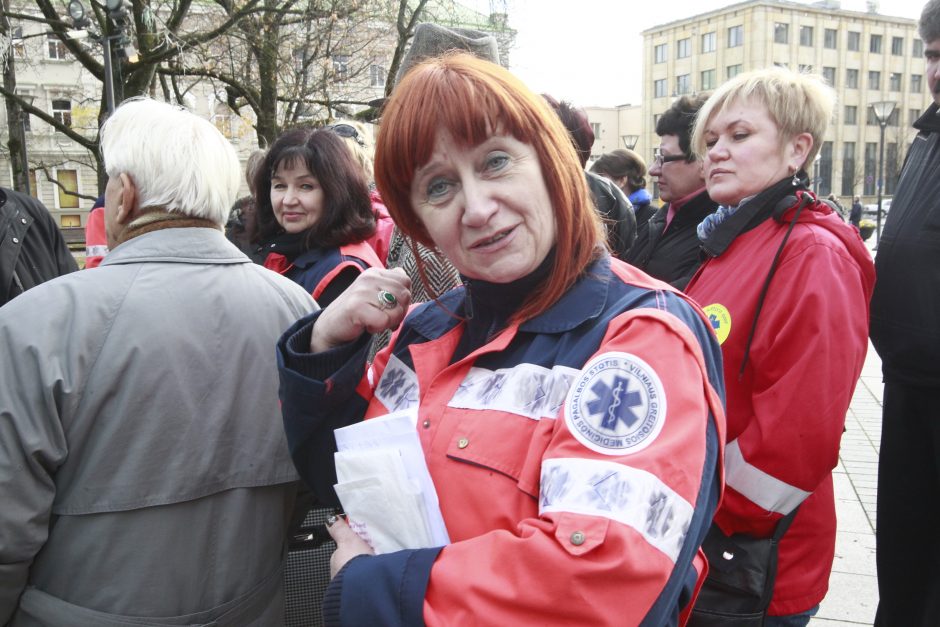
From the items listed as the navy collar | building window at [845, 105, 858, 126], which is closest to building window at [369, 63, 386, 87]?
the navy collar

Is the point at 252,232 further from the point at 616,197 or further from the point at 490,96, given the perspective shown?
the point at 490,96

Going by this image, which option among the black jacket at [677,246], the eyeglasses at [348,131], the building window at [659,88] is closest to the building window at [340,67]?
the eyeglasses at [348,131]

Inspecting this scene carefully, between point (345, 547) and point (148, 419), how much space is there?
70cm

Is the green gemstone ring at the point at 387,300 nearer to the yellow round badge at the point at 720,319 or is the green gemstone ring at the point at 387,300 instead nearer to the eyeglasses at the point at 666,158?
the yellow round badge at the point at 720,319

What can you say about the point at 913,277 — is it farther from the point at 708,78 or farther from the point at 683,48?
the point at 683,48

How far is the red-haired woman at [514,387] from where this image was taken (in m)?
0.97

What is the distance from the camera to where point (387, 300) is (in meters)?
1.53

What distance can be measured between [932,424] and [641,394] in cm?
199

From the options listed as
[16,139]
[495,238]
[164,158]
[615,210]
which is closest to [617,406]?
[495,238]

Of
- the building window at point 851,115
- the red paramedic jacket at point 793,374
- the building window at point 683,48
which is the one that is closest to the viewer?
the red paramedic jacket at point 793,374

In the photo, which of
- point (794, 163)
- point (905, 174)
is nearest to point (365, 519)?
point (794, 163)

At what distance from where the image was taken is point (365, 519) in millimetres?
1264

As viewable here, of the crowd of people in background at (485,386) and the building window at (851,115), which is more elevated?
the building window at (851,115)

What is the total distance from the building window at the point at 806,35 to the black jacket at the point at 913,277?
74.5m
